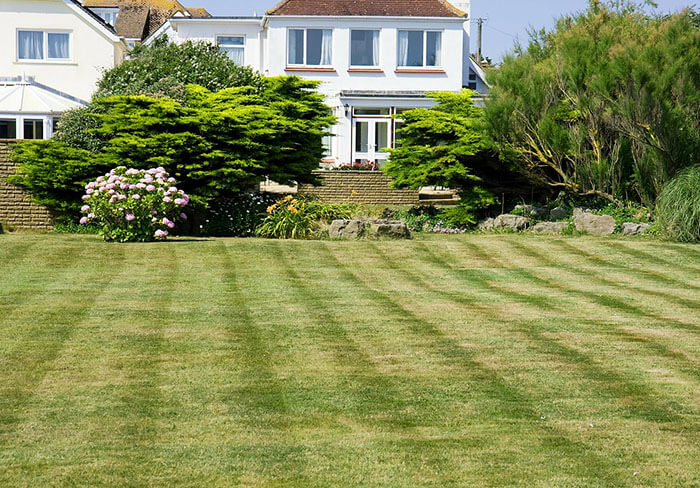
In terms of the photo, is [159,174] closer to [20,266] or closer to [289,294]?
[20,266]

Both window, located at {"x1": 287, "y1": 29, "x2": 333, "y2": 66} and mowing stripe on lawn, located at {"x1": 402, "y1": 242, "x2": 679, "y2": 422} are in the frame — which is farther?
window, located at {"x1": 287, "y1": 29, "x2": 333, "y2": 66}

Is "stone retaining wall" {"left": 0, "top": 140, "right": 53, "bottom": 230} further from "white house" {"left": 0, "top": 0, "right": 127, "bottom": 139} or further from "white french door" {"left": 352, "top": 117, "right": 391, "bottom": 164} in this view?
"white french door" {"left": 352, "top": 117, "right": 391, "bottom": 164}

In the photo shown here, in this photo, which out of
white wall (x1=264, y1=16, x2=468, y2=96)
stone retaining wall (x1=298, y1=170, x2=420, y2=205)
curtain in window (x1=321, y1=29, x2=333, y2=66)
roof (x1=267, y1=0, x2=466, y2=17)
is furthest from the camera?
curtain in window (x1=321, y1=29, x2=333, y2=66)

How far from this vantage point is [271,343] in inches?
416

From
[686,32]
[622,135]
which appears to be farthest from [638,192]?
[686,32]

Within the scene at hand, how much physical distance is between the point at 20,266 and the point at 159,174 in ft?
15.7

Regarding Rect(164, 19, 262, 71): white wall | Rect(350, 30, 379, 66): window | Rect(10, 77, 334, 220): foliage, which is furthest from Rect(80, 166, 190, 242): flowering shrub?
Rect(164, 19, 262, 71): white wall

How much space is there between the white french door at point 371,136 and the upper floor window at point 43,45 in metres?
12.4

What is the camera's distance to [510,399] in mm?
8289

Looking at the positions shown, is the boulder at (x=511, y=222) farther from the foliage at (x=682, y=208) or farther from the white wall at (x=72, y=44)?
the white wall at (x=72, y=44)

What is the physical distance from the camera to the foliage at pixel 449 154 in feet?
84.2

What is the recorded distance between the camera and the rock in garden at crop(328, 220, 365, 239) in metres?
22.0

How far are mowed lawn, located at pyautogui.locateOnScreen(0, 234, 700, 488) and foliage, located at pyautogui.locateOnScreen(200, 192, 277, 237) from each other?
6.10m

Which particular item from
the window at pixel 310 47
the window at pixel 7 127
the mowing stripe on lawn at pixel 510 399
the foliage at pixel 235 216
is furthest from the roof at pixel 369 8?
the mowing stripe on lawn at pixel 510 399
